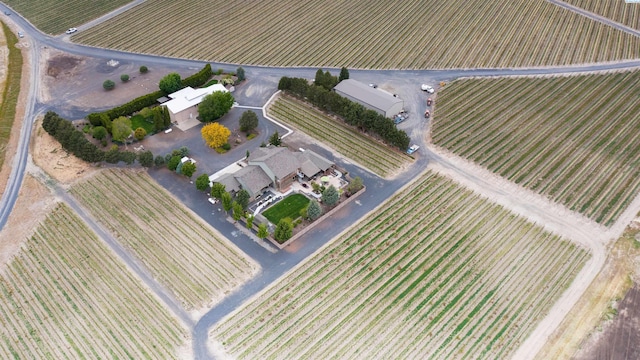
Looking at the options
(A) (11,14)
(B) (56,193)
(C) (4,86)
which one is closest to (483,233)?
(B) (56,193)

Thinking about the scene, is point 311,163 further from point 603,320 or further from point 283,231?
point 603,320

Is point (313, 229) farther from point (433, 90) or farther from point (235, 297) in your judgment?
point (433, 90)

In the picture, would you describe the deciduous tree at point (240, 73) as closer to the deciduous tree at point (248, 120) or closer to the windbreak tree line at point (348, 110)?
the windbreak tree line at point (348, 110)

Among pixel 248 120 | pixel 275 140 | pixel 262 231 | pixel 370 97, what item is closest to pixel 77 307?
pixel 262 231

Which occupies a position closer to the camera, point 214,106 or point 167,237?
point 167,237

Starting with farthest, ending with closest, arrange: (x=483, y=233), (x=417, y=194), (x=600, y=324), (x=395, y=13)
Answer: (x=395, y=13)
(x=417, y=194)
(x=483, y=233)
(x=600, y=324)

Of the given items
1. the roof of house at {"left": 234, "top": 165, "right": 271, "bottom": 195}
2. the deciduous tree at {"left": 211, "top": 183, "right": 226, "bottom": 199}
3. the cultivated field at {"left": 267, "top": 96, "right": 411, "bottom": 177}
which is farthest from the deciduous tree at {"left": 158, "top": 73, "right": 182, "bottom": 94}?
the deciduous tree at {"left": 211, "top": 183, "right": 226, "bottom": 199}

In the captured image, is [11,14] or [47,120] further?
[11,14]
